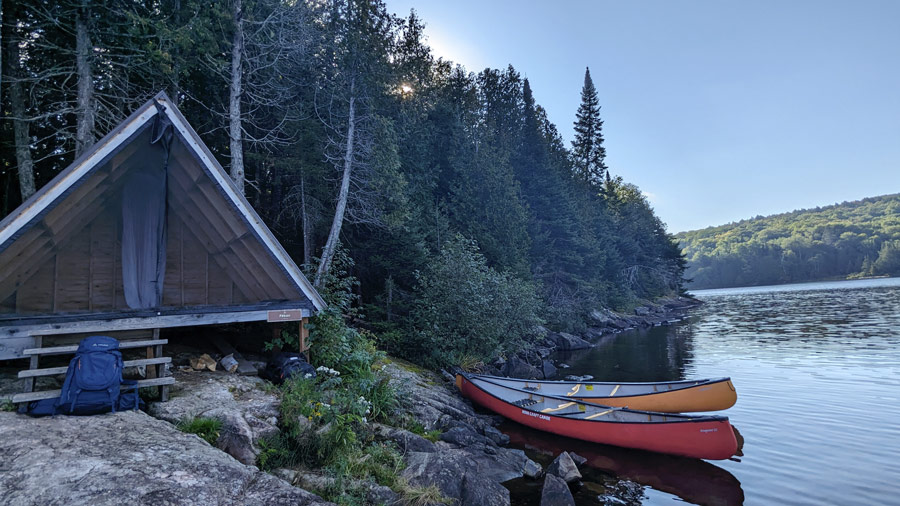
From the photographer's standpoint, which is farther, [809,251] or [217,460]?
[809,251]

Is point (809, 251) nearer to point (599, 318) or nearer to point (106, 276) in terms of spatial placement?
point (599, 318)

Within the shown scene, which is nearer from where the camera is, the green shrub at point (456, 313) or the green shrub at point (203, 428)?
the green shrub at point (203, 428)

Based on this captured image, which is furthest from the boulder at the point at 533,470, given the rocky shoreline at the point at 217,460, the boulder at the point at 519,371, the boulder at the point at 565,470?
the boulder at the point at 519,371

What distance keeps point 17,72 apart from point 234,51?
606cm

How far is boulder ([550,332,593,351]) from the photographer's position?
26969 mm

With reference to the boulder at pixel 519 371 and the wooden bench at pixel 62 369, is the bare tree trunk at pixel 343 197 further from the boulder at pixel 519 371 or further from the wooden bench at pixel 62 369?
the boulder at pixel 519 371

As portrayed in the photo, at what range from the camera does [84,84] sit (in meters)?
11.2

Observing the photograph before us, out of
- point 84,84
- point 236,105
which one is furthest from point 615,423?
point 84,84

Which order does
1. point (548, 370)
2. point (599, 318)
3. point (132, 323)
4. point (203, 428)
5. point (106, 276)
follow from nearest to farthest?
1. point (203, 428)
2. point (132, 323)
3. point (106, 276)
4. point (548, 370)
5. point (599, 318)

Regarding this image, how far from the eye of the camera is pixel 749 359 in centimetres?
2012

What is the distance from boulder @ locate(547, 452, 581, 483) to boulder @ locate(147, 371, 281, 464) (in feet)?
18.5

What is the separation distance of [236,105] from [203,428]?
10708 millimetres

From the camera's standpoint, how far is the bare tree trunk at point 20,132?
11086 mm

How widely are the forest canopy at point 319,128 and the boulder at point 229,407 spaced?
14.8ft
